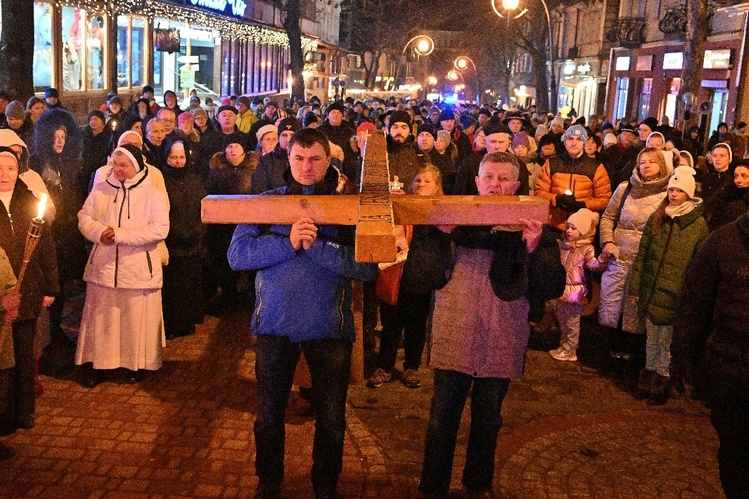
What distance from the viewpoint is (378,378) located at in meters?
6.91

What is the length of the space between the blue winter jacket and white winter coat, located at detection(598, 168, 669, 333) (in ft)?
12.6

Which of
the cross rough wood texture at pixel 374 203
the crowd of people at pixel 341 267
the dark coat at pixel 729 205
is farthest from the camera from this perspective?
the dark coat at pixel 729 205

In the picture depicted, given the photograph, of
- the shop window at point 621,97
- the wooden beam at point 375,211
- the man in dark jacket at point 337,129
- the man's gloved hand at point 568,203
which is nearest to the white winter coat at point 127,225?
the wooden beam at point 375,211

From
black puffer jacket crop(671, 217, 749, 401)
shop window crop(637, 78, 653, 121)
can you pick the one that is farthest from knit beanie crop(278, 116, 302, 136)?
shop window crop(637, 78, 653, 121)

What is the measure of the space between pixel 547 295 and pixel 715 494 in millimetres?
1962

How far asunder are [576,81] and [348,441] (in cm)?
4981

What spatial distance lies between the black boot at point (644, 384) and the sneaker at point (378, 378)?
2.15 metres

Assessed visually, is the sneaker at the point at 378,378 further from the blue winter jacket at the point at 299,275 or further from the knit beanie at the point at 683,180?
the knit beanie at the point at 683,180

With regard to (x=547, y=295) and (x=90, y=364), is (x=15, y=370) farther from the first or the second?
(x=547, y=295)

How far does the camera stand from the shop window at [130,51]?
22562 millimetres

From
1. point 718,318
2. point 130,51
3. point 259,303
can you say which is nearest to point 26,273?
point 259,303

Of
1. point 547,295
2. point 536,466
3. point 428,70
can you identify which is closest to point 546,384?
point 536,466

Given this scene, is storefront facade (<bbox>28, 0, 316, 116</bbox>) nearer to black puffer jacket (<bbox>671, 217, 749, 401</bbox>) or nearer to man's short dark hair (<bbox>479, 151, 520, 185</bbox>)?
man's short dark hair (<bbox>479, 151, 520, 185</bbox>)

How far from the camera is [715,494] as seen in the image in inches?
205
